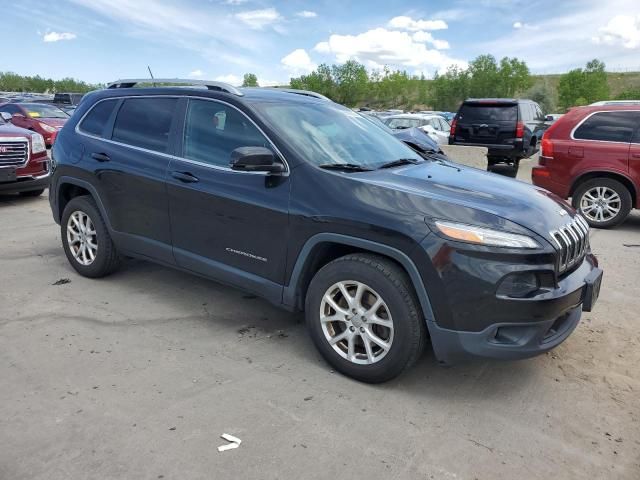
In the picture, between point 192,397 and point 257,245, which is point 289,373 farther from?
point 257,245

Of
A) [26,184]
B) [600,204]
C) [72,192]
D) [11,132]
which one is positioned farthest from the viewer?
[26,184]

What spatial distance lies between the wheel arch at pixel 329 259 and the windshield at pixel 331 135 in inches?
22.1

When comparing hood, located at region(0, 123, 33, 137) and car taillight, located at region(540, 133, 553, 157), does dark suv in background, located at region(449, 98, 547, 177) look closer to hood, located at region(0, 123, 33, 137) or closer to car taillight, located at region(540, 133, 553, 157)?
car taillight, located at region(540, 133, 553, 157)

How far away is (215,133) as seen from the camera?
397 cm

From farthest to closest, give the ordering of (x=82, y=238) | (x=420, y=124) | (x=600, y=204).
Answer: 1. (x=420, y=124)
2. (x=600, y=204)
3. (x=82, y=238)

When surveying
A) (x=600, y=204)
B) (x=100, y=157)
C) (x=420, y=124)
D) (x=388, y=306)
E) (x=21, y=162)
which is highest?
(x=420, y=124)

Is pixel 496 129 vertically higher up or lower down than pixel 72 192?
higher up

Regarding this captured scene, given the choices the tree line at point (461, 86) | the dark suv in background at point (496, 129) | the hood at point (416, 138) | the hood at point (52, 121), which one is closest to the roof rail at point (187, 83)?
the hood at point (416, 138)

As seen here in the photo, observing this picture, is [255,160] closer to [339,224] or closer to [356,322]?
[339,224]

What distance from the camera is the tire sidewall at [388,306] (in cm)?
303

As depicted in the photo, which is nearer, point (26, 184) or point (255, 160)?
point (255, 160)

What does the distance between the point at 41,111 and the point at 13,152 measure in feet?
35.0

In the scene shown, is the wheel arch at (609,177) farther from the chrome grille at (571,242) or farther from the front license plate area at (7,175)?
the front license plate area at (7,175)

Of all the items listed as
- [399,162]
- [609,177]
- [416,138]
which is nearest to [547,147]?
[609,177]
